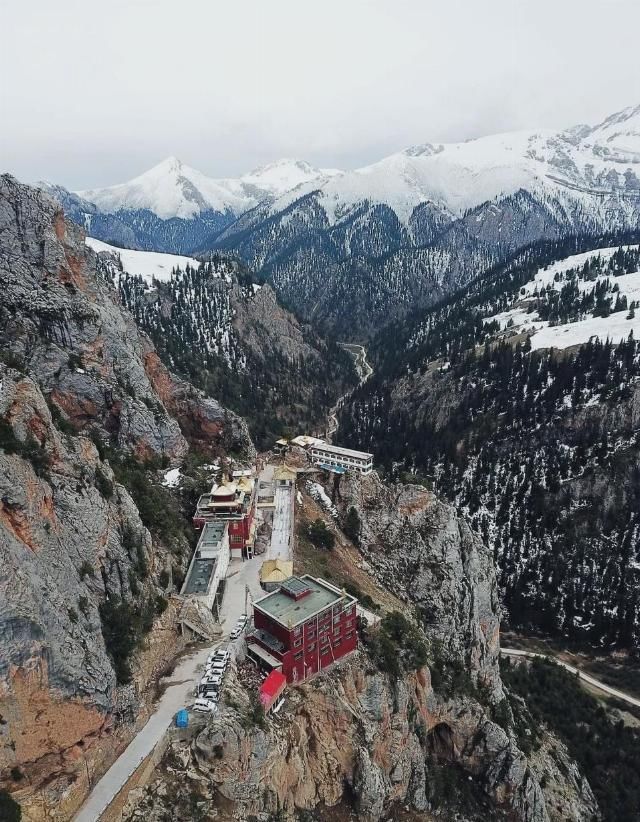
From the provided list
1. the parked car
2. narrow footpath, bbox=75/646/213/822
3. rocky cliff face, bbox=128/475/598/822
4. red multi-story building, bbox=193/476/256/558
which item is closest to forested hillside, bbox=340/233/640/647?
rocky cliff face, bbox=128/475/598/822

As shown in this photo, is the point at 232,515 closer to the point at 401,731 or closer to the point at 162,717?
the point at 162,717

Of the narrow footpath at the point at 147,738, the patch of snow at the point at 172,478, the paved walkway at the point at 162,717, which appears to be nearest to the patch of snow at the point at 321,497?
the patch of snow at the point at 172,478

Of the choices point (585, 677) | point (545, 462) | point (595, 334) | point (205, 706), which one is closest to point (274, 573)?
point (205, 706)

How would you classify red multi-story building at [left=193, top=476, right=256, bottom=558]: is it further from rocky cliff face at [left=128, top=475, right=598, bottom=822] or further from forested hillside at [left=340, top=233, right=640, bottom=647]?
forested hillside at [left=340, top=233, right=640, bottom=647]

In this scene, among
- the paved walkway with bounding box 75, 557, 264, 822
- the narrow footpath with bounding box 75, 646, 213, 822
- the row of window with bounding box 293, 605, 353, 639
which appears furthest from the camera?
the row of window with bounding box 293, 605, 353, 639

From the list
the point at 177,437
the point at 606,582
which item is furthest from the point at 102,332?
the point at 606,582
